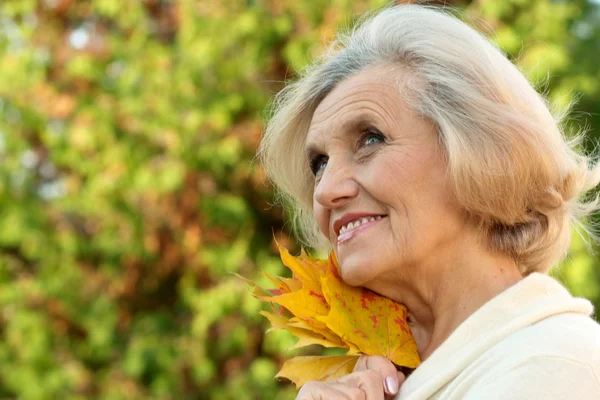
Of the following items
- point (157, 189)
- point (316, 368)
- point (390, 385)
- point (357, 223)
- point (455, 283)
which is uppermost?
point (357, 223)

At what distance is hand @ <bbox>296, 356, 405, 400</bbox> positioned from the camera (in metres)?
1.98

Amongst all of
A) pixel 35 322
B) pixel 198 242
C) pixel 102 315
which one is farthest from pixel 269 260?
pixel 35 322

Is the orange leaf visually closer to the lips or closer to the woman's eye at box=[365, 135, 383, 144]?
the lips

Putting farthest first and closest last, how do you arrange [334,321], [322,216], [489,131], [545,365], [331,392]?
[322,216] → [334,321] → [489,131] → [331,392] → [545,365]

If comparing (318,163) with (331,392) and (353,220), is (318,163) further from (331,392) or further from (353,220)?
(331,392)

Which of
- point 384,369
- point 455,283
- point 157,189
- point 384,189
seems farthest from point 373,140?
point 157,189

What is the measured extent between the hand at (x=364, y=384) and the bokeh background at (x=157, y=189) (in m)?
3.47

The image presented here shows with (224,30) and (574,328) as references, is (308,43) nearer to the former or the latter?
(224,30)

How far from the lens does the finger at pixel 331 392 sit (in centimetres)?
197

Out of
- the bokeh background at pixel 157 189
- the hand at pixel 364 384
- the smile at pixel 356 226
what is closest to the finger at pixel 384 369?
the hand at pixel 364 384

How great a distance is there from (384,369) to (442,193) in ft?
1.46

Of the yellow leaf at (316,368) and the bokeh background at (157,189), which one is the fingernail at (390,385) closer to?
the yellow leaf at (316,368)

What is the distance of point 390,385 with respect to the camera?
207cm

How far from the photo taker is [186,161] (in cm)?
614
